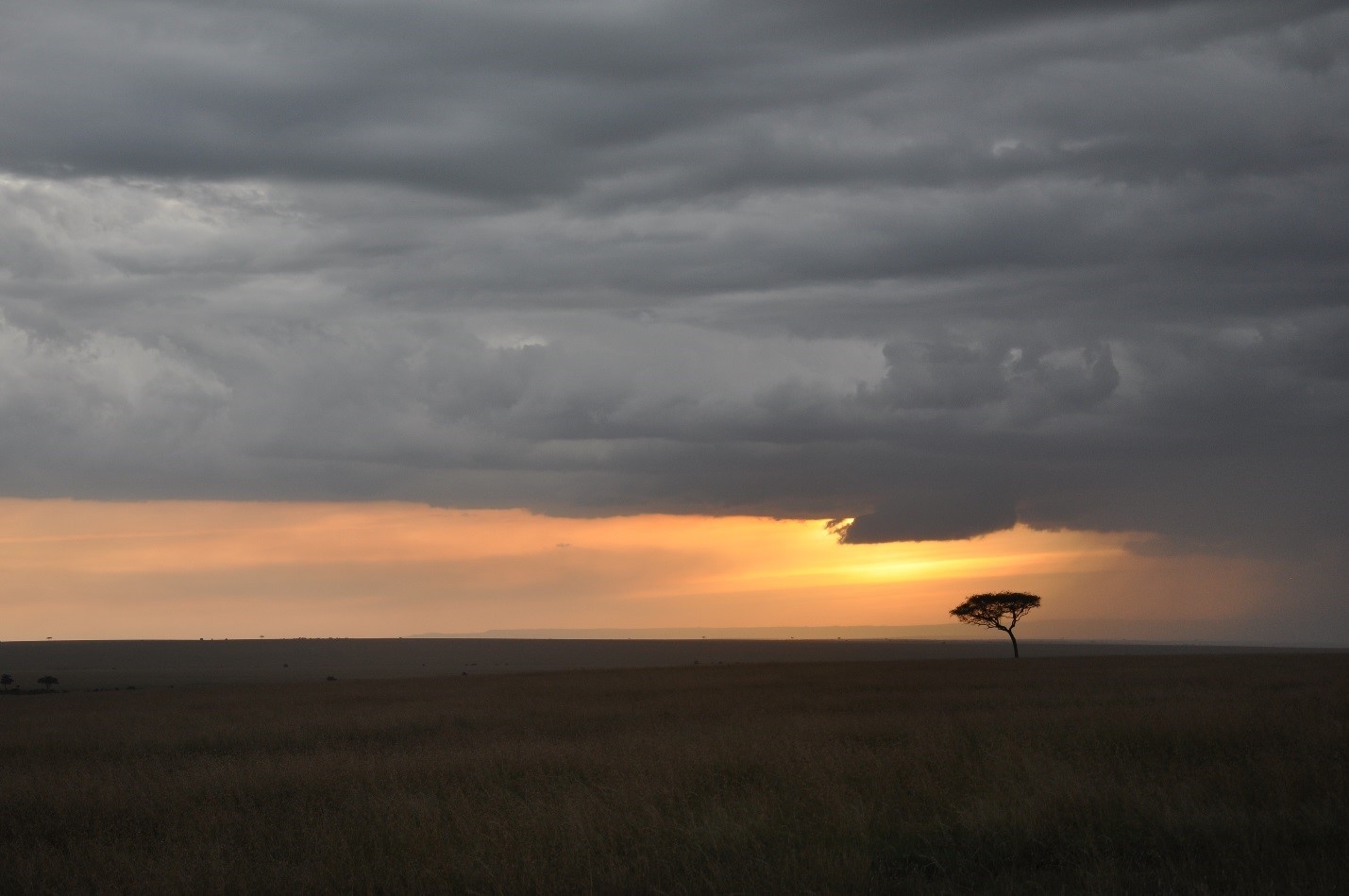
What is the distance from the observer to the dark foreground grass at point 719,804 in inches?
467

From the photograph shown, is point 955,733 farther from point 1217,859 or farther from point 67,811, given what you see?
point 67,811

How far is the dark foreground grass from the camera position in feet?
38.9

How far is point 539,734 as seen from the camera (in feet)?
100

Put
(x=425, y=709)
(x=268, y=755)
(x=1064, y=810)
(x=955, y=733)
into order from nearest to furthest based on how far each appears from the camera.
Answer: (x=1064, y=810), (x=955, y=733), (x=268, y=755), (x=425, y=709)

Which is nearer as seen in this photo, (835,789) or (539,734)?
(835,789)

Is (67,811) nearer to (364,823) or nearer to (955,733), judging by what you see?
(364,823)

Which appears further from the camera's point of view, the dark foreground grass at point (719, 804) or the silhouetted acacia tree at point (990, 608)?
the silhouetted acacia tree at point (990, 608)

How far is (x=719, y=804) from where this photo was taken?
1523 centimetres

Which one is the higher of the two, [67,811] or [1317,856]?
[1317,856]

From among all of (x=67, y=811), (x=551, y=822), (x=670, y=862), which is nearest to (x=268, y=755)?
(x=67, y=811)

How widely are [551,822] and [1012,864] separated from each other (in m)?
5.79

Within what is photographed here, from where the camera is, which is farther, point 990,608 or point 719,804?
point 990,608

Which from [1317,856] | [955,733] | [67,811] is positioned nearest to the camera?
[1317,856]

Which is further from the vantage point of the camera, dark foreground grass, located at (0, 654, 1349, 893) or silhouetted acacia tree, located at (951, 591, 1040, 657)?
silhouetted acacia tree, located at (951, 591, 1040, 657)
